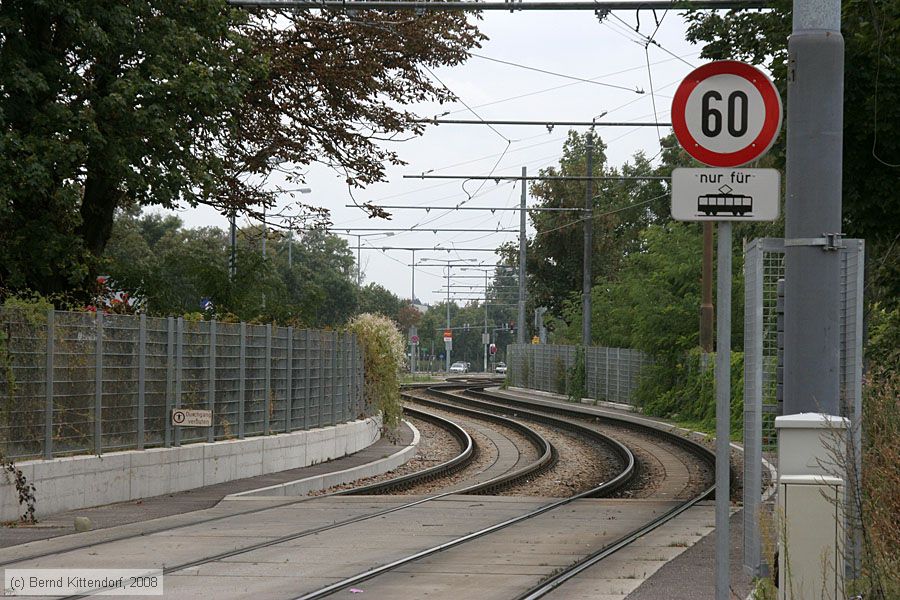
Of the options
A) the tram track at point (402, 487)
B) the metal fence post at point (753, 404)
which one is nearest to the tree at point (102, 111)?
the tram track at point (402, 487)

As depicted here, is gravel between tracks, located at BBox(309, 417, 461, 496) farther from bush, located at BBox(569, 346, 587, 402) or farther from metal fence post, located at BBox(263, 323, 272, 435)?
bush, located at BBox(569, 346, 587, 402)

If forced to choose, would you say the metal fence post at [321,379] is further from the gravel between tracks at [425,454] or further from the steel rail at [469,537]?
the steel rail at [469,537]

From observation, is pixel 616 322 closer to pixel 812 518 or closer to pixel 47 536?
pixel 47 536

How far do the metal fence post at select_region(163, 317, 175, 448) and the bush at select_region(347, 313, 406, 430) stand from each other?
472 inches

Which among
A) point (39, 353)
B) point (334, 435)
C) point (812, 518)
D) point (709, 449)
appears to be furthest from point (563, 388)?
point (812, 518)

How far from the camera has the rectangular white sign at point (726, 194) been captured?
23.1ft

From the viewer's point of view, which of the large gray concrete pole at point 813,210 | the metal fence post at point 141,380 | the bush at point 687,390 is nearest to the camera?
the large gray concrete pole at point 813,210

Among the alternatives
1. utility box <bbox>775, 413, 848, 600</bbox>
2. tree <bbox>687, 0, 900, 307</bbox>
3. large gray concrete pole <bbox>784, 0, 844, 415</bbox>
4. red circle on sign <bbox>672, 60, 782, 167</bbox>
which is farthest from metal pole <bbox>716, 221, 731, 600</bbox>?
tree <bbox>687, 0, 900, 307</bbox>

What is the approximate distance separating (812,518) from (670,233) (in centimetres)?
3845

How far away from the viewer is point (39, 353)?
15.2 metres

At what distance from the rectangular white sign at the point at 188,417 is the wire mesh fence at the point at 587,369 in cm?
2696

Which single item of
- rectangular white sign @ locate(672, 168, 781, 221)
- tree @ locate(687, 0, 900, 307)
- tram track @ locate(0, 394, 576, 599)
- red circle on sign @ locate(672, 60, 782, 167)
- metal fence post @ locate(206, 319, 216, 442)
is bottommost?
tram track @ locate(0, 394, 576, 599)

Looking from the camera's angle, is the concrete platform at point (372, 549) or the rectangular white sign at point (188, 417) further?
the rectangular white sign at point (188, 417)

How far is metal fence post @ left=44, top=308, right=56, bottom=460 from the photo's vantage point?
601 inches
